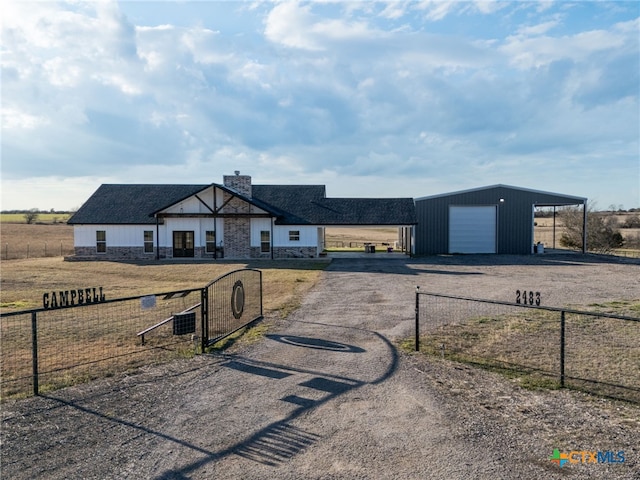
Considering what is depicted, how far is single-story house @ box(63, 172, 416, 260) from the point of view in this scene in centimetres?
3148

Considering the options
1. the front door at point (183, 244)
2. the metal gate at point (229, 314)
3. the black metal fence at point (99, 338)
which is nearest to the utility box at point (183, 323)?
the black metal fence at point (99, 338)

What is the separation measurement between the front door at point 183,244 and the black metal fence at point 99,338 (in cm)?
1892

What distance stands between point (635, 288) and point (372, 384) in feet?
52.2

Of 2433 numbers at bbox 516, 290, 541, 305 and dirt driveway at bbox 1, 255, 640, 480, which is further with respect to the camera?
2433 numbers at bbox 516, 290, 541, 305

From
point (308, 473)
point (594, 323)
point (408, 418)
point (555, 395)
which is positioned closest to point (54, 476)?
point (308, 473)

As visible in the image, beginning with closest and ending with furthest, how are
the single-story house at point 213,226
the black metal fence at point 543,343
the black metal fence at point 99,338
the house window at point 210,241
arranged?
1. the black metal fence at point 543,343
2. the black metal fence at point 99,338
3. the single-story house at point 213,226
4. the house window at point 210,241

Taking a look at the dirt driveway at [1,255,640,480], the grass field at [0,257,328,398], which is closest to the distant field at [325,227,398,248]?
the grass field at [0,257,328,398]

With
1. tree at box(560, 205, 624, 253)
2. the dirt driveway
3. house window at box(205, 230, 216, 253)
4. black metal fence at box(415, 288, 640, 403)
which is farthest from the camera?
tree at box(560, 205, 624, 253)

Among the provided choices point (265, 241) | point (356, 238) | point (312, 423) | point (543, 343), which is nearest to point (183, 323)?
point (312, 423)

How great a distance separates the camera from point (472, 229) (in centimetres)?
3475

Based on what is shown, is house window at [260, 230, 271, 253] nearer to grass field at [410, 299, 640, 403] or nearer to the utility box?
grass field at [410, 299, 640, 403]

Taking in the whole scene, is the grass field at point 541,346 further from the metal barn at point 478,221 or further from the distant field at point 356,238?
the distant field at point 356,238

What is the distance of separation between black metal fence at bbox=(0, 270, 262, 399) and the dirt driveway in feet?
2.15

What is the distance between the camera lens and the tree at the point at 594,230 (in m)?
37.3
